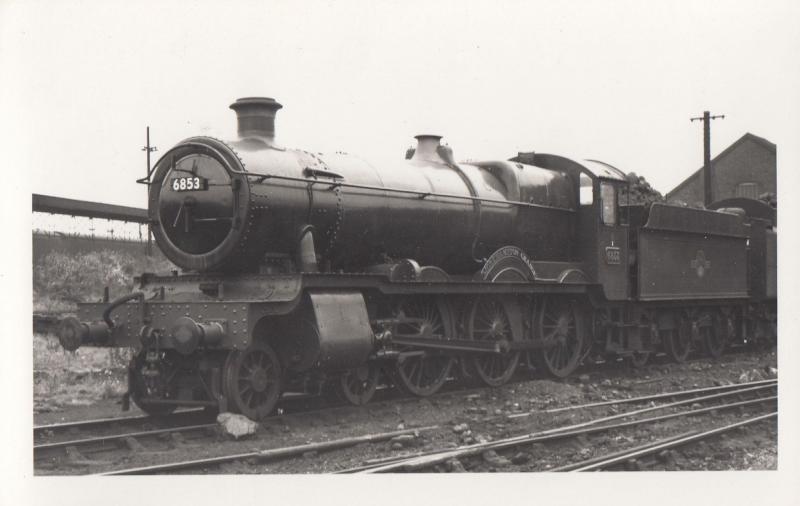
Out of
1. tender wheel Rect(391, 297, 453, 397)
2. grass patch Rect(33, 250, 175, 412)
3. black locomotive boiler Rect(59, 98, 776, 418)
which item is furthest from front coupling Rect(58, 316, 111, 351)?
tender wheel Rect(391, 297, 453, 397)

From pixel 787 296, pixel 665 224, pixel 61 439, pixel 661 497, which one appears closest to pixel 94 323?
pixel 61 439

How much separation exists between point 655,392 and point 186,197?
302 inches

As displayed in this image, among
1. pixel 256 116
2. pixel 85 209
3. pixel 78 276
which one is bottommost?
pixel 78 276

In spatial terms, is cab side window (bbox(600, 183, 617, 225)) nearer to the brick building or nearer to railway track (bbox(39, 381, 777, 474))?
the brick building

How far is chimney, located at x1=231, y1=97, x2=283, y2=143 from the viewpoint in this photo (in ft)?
36.1

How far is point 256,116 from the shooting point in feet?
36.1

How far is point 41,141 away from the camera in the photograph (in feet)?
29.9

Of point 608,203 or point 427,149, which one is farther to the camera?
point 608,203

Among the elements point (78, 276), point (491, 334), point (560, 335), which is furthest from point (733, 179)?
point (78, 276)

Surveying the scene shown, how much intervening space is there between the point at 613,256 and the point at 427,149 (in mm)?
3929

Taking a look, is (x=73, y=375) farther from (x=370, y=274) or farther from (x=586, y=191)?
(x=586, y=191)

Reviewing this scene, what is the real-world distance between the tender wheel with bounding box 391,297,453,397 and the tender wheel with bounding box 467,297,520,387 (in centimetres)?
55

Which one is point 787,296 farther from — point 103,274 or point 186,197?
point 103,274

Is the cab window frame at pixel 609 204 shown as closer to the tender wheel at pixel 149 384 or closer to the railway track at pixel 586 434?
the railway track at pixel 586 434
